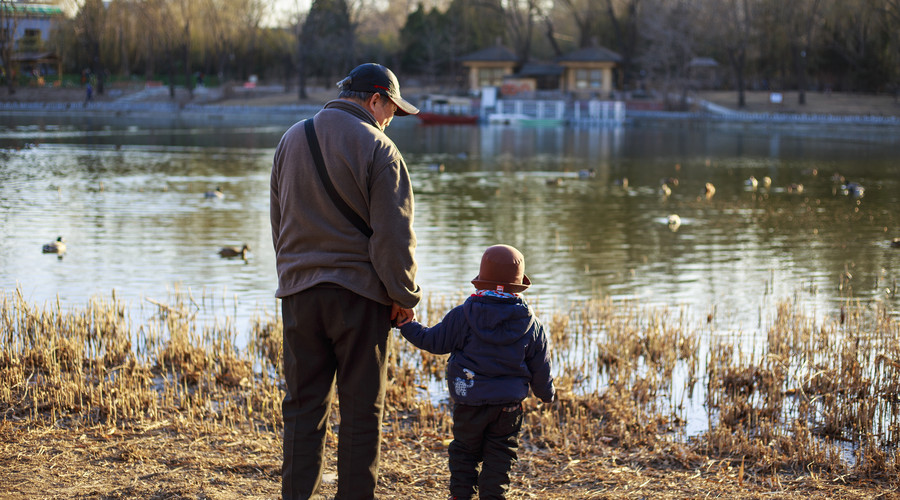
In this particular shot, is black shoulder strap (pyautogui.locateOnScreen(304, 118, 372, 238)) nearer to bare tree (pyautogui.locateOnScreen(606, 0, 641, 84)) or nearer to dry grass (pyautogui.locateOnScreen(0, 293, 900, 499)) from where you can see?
dry grass (pyautogui.locateOnScreen(0, 293, 900, 499))

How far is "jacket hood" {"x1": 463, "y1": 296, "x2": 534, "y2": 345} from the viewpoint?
4129 millimetres

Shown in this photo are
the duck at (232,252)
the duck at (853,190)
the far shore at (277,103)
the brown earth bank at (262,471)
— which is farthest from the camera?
the far shore at (277,103)

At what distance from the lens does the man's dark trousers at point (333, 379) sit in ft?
12.7

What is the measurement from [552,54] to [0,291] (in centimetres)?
8260

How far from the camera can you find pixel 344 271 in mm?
3855

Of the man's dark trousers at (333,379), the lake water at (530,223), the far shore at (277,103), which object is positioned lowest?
the lake water at (530,223)

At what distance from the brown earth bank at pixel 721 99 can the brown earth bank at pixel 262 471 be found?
186 ft

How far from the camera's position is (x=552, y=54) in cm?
9000

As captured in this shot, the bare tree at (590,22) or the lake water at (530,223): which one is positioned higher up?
the bare tree at (590,22)

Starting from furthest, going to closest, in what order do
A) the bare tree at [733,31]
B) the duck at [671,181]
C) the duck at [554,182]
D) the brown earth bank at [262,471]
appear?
1. the bare tree at [733,31]
2. the duck at [671,181]
3. the duck at [554,182]
4. the brown earth bank at [262,471]

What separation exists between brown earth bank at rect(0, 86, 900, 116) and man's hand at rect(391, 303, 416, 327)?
191 ft

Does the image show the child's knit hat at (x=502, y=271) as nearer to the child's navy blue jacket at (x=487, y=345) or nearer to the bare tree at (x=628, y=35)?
the child's navy blue jacket at (x=487, y=345)

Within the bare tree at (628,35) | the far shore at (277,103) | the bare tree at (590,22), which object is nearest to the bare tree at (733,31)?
the far shore at (277,103)

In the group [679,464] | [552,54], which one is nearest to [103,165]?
[679,464]
